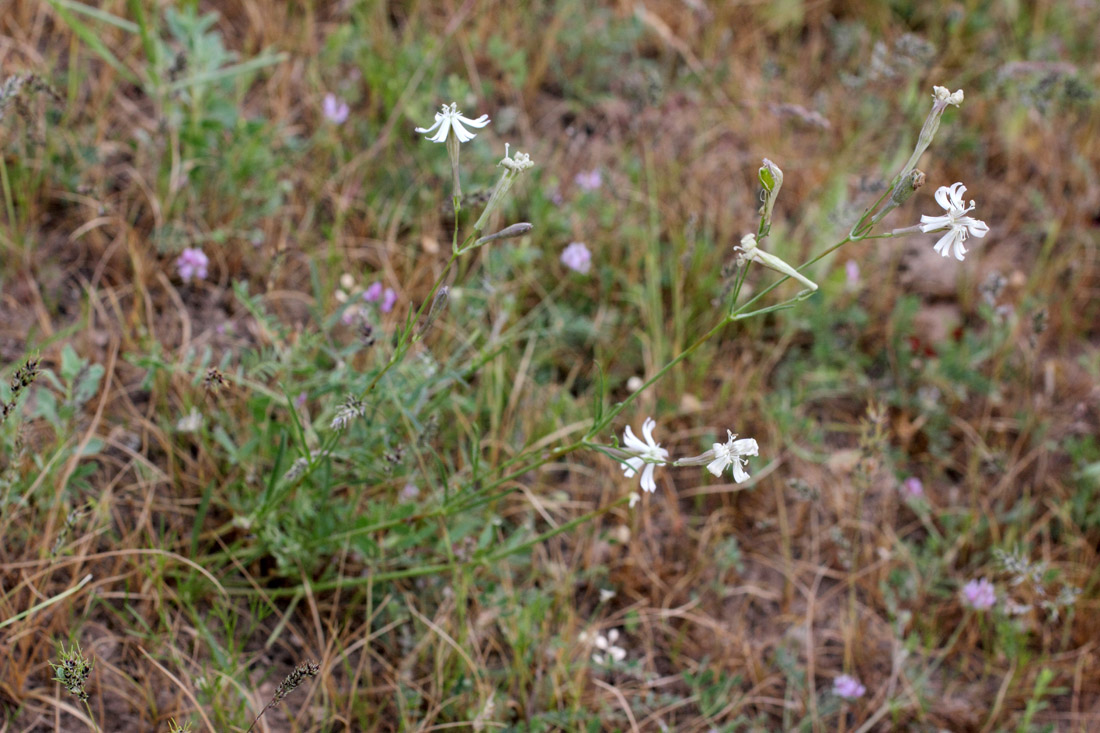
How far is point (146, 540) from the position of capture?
2135 millimetres

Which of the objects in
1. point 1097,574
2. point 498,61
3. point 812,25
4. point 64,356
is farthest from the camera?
point 812,25

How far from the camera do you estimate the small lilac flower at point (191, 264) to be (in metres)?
2.48

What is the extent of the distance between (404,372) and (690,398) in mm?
976

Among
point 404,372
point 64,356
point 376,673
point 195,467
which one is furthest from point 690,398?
point 64,356

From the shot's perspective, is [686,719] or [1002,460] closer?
[686,719]

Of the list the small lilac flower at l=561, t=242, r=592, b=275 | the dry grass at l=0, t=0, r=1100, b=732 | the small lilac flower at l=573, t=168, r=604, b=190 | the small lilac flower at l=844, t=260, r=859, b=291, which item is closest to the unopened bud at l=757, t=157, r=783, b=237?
the dry grass at l=0, t=0, r=1100, b=732

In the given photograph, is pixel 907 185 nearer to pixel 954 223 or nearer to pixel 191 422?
pixel 954 223

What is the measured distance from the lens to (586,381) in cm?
279

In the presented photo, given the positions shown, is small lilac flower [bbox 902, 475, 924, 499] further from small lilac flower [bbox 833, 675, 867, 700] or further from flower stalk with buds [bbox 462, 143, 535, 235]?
flower stalk with buds [bbox 462, 143, 535, 235]

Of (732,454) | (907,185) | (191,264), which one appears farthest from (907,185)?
(191,264)

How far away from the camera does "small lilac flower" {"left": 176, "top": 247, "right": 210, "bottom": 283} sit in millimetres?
2477

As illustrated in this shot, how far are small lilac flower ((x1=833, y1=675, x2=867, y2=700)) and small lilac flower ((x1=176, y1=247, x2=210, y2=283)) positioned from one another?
2.01 metres

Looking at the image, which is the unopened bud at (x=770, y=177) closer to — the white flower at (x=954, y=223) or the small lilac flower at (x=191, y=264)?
the white flower at (x=954, y=223)

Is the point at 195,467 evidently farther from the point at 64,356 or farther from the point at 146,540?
the point at 64,356
